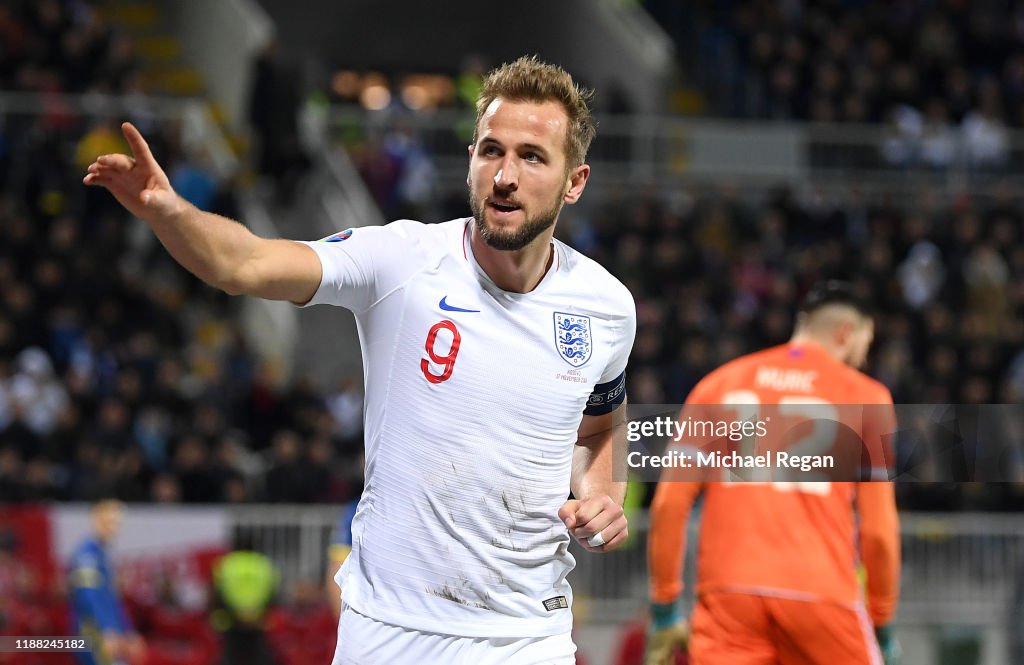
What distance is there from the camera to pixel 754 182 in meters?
19.1

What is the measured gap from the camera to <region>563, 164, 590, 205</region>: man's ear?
4.10 m

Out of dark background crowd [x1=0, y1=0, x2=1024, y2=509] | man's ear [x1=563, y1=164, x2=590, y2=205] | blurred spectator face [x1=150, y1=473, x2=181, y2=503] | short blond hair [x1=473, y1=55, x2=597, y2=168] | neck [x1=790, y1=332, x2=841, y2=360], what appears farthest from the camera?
dark background crowd [x1=0, y1=0, x2=1024, y2=509]

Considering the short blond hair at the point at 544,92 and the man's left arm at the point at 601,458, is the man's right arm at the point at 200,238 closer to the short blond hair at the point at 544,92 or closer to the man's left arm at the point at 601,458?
the short blond hair at the point at 544,92

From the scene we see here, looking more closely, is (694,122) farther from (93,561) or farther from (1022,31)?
(93,561)

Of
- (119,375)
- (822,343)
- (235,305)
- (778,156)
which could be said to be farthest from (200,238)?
(778,156)

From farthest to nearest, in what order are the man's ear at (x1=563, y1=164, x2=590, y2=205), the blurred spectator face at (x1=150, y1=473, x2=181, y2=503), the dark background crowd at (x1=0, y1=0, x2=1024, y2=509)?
1. the dark background crowd at (x1=0, y1=0, x2=1024, y2=509)
2. the blurred spectator face at (x1=150, y1=473, x2=181, y2=503)
3. the man's ear at (x1=563, y1=164, x2=590, y2=205)

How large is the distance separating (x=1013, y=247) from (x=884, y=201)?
1.65 metres

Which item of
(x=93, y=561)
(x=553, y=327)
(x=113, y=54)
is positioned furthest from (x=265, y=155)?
(x=553, y=327)

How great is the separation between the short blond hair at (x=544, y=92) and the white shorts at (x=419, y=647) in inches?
50.9

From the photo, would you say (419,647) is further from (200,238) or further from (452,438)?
(200,238)

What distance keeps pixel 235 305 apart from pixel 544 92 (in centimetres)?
1264

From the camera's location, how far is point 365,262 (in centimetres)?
380

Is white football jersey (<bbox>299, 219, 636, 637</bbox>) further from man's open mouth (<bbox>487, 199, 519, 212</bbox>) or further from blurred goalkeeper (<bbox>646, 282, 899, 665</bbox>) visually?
blurred goalkeeper (<bbox>646, 282, 899, 665</bbox>)

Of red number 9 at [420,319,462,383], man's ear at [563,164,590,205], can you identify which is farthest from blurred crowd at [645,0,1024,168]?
red number 9 at [420,319,462,383]
